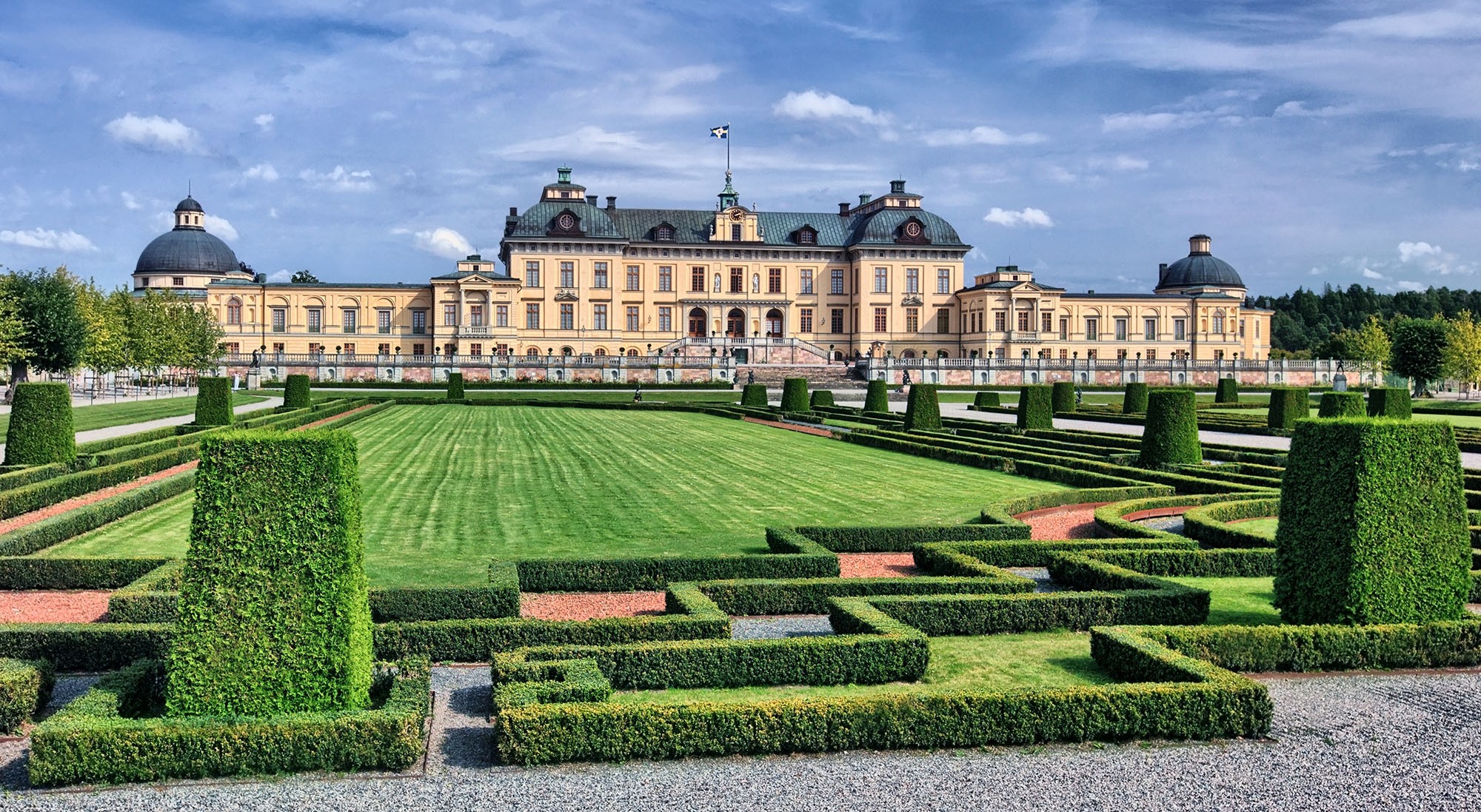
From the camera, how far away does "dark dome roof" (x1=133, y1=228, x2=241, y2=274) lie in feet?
266

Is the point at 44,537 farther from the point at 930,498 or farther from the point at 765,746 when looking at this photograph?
the point at 930,498

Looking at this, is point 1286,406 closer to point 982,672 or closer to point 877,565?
point 877,565

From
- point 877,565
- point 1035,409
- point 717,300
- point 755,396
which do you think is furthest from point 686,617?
point 717,300

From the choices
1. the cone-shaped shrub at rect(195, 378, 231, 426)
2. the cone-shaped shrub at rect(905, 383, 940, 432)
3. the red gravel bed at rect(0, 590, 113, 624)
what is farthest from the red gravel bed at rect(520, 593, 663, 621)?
the cone-shaped shrub at rect(905, 383, 940, 432)

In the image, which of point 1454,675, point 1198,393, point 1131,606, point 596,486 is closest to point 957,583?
point 1131,606

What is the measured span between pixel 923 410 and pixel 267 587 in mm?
24522

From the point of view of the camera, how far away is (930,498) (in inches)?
683

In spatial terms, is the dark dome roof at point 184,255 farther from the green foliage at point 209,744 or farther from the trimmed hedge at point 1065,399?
the green foliage at point 209,744

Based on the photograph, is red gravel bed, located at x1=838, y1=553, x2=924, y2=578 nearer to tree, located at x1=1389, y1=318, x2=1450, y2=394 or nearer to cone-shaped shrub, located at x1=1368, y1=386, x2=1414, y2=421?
cone-shaped shrub, located at x1=1368, y1=386, x2=1414, y2=421

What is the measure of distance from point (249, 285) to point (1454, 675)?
7558 cm

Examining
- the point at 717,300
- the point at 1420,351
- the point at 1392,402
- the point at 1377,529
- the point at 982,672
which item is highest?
the point at 717,300

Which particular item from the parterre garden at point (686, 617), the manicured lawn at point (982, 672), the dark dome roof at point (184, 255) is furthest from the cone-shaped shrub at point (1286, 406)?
the dark dome roof at point (184, 255)

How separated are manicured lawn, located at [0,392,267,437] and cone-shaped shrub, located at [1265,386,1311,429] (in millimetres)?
25546

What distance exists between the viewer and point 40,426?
58.0ft
